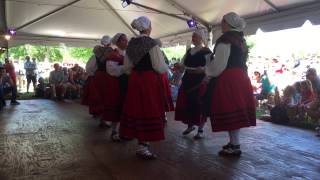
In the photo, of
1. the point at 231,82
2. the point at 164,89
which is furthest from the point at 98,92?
the point at 231,82

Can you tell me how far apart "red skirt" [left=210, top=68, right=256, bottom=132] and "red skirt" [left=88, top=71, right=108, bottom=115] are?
1.45m

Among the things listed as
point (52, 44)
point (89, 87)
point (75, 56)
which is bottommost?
point (89, 87)

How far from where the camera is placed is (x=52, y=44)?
11727 mm

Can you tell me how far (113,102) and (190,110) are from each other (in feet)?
2.84

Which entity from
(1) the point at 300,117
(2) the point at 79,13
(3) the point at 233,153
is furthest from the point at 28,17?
(3) the point at 233,153

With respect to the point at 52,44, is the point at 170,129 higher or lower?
lower

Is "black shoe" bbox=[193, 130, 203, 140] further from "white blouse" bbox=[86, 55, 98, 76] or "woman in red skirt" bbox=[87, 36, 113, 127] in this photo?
"white blouse" bbox=[86, 55, 98, 76]

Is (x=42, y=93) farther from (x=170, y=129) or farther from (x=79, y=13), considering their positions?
(x=170, y=129)

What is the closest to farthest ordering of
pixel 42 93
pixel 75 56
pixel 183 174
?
1. pixel 183 174
2. pixel 42 93
3. pixel 75 56

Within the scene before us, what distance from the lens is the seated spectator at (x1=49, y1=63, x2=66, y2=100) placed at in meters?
10.3

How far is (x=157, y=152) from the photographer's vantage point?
3.70 metres

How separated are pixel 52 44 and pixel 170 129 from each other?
7646mm

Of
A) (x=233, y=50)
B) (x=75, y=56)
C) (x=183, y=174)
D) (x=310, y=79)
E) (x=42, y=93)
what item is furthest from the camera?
(x=75, y=56)

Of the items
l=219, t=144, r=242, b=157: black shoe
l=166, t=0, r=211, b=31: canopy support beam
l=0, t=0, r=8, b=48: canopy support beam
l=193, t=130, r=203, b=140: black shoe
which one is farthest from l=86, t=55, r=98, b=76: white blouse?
l=0, t=0, r=8, b=48: canopy support beam
